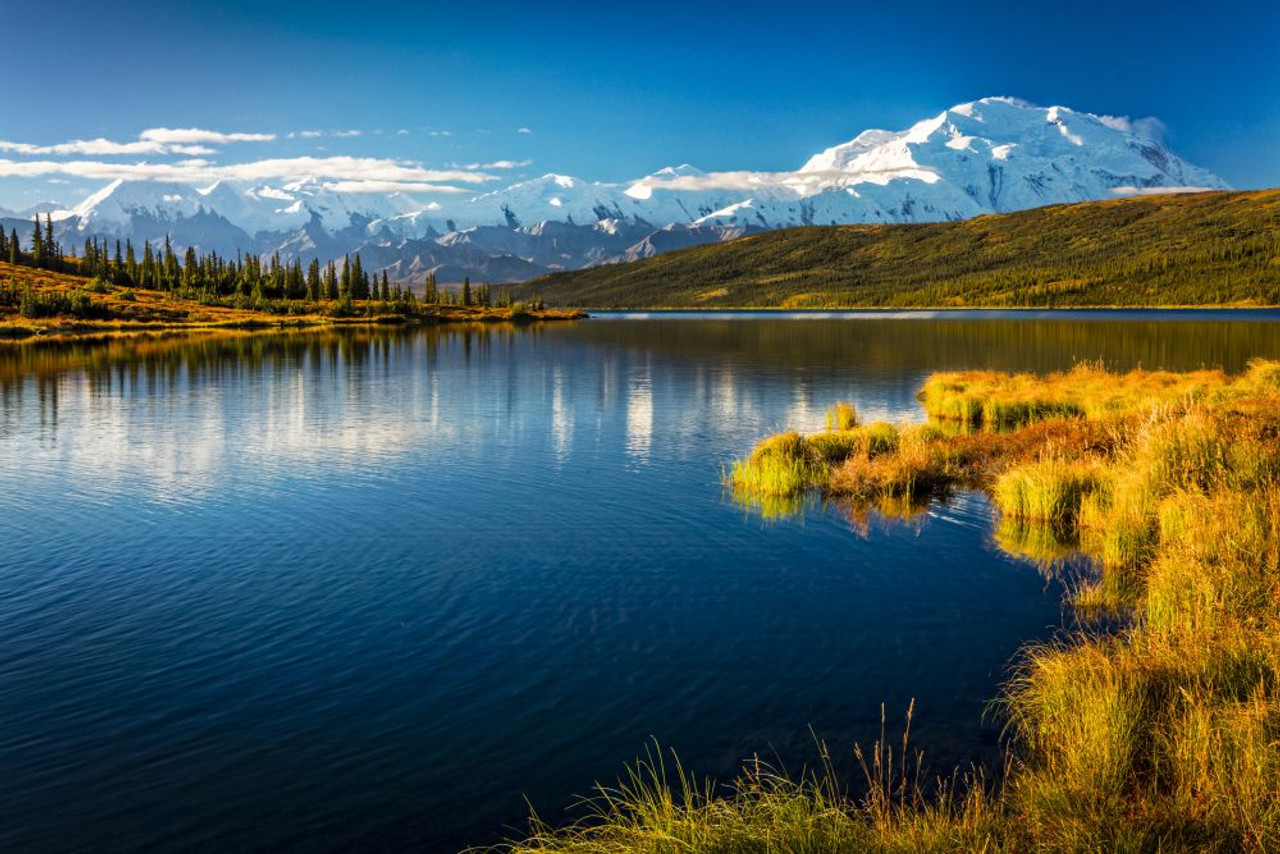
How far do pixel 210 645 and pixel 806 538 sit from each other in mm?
15259

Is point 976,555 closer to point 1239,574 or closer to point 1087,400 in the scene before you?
point 1239,574

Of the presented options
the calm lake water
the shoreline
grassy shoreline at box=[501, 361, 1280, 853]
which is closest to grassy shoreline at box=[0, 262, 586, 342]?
the shoreline

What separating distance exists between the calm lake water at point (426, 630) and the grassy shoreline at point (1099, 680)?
1.08 m

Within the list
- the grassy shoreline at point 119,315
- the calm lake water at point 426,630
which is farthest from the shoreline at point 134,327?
the calm lake water at point 426,630

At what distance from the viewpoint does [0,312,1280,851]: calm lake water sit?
12641mm

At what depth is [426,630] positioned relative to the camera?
1844 centimetres

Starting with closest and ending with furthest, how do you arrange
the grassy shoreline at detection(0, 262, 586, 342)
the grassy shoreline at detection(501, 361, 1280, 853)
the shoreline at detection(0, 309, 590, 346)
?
the grassy shoreline at detection(501, 361, 1280, 853), the shoreline at detection(0, 309, 590, 346), the grassy shoreline at detection(0, 262, 586, 342)

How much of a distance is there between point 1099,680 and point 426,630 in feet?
39.8

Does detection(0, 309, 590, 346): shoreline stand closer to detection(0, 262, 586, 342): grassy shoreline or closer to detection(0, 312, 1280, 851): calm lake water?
detection(0, 262, 586, 342): grassy shoreline

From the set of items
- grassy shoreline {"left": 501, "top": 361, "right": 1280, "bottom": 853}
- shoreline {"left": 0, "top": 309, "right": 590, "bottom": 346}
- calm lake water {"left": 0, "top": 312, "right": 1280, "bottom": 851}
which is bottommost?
calm lake water {"left": 0, "top": 312, "right": 1280, "bottom": 851}

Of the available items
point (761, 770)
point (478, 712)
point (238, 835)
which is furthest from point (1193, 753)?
point (238, 835)

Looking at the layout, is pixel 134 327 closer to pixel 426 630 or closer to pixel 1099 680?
pixel 426 630

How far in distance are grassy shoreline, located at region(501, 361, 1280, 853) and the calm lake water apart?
108 cm

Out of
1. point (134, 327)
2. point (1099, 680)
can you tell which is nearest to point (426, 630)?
point (1099, 680)
